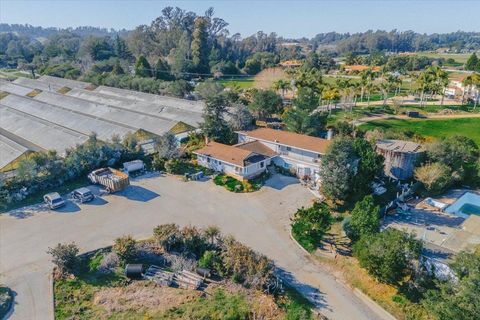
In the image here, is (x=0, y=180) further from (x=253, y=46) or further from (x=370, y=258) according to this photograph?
(x=253, y=46)

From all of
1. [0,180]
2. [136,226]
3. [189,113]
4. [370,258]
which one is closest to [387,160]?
[370,258]

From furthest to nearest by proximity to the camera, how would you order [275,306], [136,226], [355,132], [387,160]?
[355,132] → [387,160] → [136,226] → [275,306]

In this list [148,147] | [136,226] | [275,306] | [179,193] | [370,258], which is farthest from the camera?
[148,147]

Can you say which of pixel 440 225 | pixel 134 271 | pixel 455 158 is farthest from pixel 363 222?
pixel 455 158

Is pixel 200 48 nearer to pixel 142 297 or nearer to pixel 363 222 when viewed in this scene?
pixel 363 222

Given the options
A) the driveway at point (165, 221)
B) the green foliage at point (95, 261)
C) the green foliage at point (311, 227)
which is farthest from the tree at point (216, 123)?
the green foliage at point (95, 261)

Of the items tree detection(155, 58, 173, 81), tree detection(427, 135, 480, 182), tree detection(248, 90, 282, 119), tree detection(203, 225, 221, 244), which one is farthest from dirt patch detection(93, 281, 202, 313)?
tree detection(155, 58, 173, 81)
